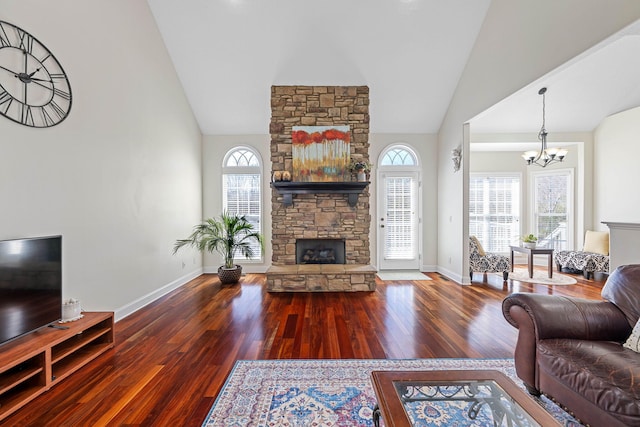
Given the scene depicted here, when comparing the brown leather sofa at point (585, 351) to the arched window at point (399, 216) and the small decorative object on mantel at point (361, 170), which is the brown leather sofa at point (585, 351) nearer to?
the small decorative object on mantel at point (361, 170)

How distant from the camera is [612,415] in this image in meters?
1.30

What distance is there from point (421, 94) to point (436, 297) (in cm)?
358

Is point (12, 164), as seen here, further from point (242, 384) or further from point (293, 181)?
point (293, 181)

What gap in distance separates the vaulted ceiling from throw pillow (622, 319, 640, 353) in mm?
2807

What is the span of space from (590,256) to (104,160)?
25.9ft

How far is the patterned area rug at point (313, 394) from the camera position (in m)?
1.73

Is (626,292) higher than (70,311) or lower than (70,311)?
higher

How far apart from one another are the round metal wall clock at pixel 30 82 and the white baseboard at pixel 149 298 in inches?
84.8

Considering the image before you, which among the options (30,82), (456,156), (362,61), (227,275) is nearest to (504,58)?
(456,156)

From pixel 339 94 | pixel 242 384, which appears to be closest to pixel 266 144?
pixel 339 94

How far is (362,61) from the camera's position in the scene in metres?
4.78

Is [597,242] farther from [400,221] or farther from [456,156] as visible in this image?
[400,221]

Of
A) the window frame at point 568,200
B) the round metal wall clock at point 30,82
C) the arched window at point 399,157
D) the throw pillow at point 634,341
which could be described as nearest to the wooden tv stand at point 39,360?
the round metal wall clock at point 30,82

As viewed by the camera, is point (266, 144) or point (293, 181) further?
point (266, 144)
